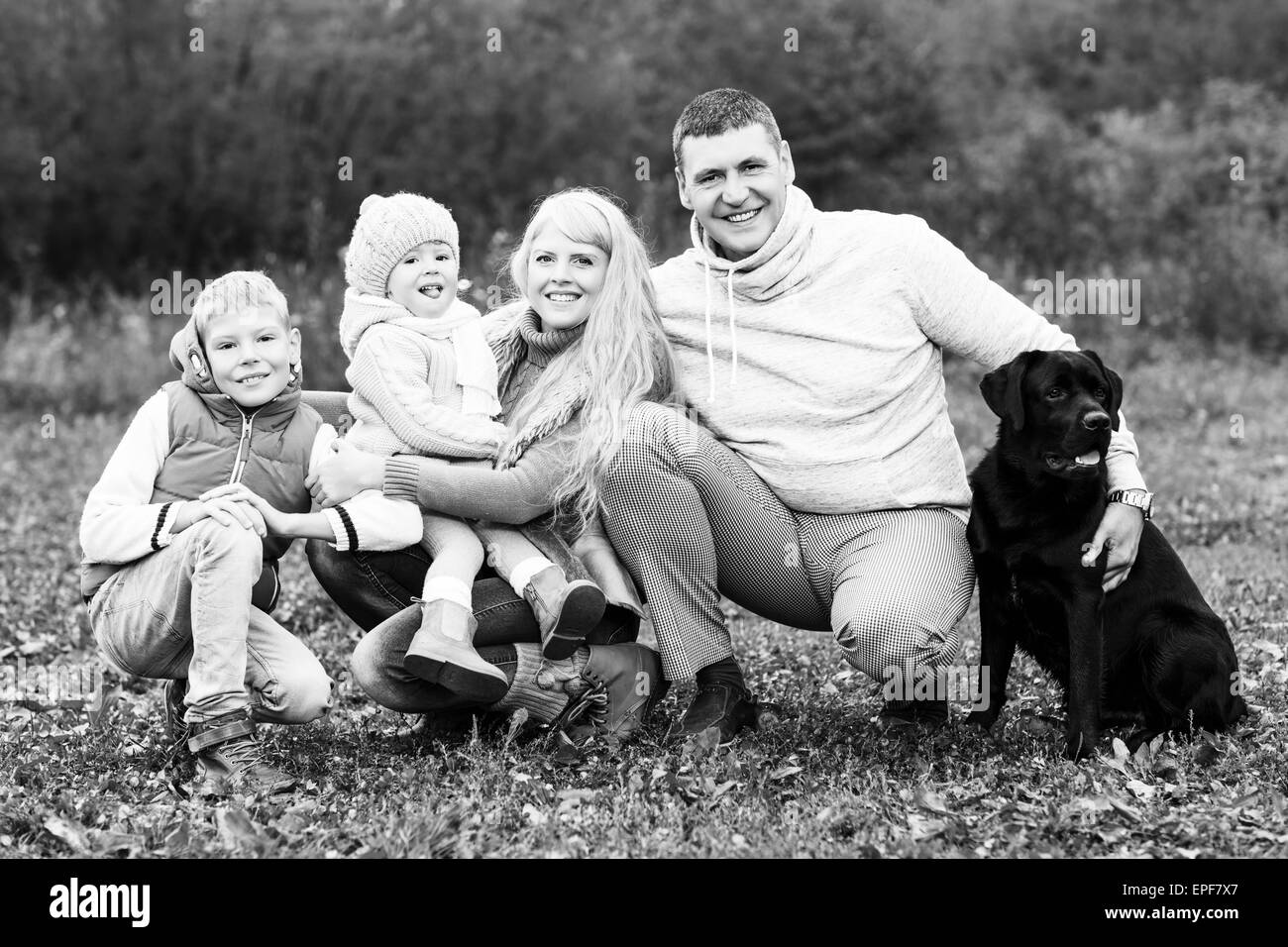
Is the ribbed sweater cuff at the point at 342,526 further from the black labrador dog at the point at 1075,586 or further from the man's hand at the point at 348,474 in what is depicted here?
the black labrador dog at the point at 1075,586

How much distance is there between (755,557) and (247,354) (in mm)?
1641

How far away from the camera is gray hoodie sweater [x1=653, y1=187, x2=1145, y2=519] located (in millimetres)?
4520

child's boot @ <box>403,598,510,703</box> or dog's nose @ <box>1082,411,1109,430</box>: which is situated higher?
dog's nose @ <box>1082,411,1109,430</box>

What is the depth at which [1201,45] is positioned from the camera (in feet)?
103

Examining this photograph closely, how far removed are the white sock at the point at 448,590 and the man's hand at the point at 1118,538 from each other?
5.99 ft

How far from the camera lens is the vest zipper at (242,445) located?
4.23m

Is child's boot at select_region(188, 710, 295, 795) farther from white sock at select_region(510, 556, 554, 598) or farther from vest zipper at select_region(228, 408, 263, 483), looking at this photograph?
white sock at select_region(510, 556, 554, 598)

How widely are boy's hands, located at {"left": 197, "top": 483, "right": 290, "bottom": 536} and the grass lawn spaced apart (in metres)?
0.72

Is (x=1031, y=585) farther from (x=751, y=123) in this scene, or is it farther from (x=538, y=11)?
(x=538, y=11)

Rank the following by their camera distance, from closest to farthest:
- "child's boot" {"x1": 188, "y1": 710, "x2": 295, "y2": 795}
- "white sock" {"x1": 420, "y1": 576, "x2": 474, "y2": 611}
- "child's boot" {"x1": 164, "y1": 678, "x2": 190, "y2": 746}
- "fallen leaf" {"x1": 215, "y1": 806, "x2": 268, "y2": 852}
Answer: "fallen leaf" {"x1": 215, "y1": 806, "x2": 268, "y2": 852}
"child's boot" {"x1": 188, "y1": 710, "x2": 295, "y2": 795}
"white sock" {"x1": 420, "y1": 576, "x2": 474, "y2": 611}
"child's boot" {"x1": 164, "y1": 678, "x2": 190, "y2": 746}

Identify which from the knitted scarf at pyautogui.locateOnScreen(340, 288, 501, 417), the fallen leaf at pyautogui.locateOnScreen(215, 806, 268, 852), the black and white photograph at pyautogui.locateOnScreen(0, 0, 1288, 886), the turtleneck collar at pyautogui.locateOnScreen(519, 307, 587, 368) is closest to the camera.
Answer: the fallen leaf at pyautogui.locateOnScreen(215, 806, 268, 852)

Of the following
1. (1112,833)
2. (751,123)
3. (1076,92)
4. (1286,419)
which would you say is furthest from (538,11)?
(1112,833)

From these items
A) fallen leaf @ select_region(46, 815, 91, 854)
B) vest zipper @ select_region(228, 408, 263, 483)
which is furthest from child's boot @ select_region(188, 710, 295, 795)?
vest zipper @ select_region(228, 408, 263, 483)

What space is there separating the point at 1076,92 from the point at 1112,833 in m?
32.6
